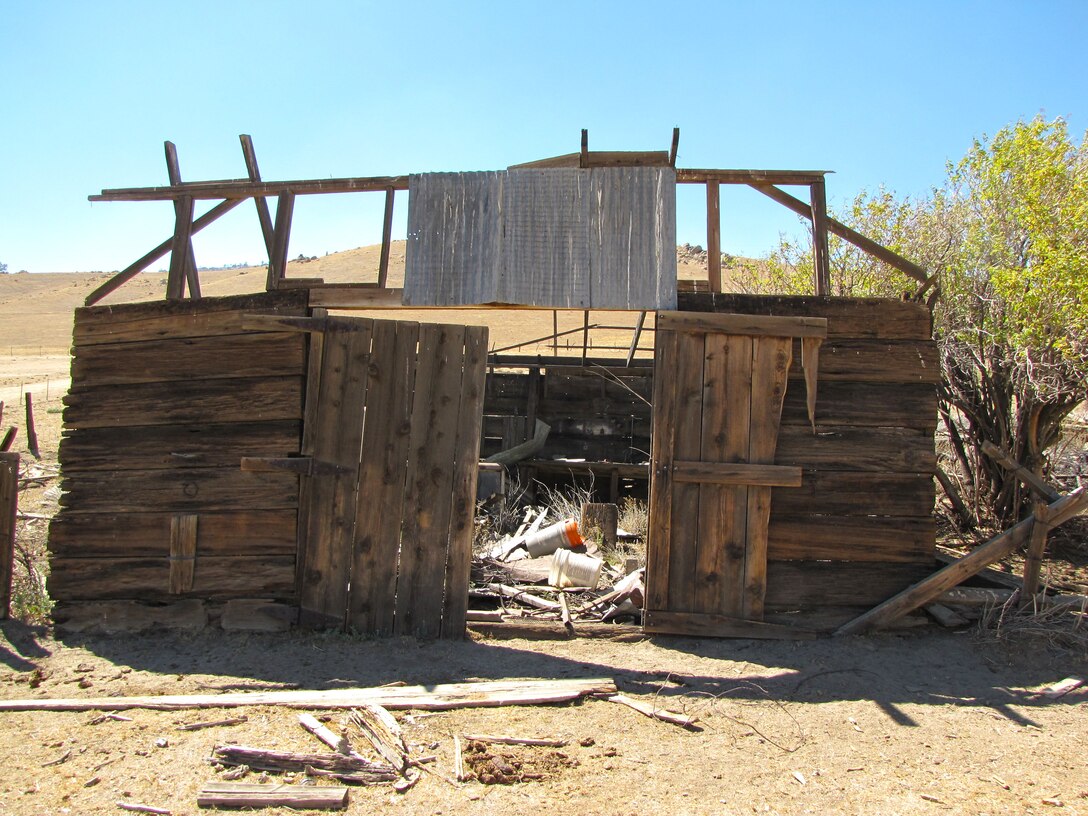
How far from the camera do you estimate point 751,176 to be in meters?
5.93

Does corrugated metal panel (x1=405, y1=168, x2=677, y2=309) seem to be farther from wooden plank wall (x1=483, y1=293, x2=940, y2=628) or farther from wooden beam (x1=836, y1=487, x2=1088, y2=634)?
wooden beam (x1=836, y1=487, x2=1088, y2=634)

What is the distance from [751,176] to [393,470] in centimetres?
343

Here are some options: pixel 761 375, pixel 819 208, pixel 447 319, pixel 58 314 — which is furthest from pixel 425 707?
pixel 58 314

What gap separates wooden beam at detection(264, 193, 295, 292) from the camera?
607cm

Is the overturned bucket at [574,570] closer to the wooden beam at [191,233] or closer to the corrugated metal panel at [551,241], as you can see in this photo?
the corrugated metal panel at [551,241]

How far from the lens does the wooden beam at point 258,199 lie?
6180mm

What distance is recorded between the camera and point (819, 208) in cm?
587

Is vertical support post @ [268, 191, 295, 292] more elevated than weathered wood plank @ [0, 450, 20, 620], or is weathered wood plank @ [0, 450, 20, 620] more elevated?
vertical support post @ [268, 191, 295, 292]

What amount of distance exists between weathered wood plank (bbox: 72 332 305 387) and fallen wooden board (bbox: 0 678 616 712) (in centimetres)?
232

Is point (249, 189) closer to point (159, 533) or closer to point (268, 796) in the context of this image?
point (159, 533)

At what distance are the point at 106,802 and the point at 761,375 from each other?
15.0 feet

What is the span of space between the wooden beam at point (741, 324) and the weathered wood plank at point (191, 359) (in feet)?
8.95

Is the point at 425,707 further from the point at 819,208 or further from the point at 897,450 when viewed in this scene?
the point at 819,208

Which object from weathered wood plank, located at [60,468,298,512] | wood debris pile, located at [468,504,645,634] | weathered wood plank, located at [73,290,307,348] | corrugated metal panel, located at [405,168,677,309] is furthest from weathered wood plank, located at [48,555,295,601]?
corrugated metal panel, located at [405,168,677,309]
